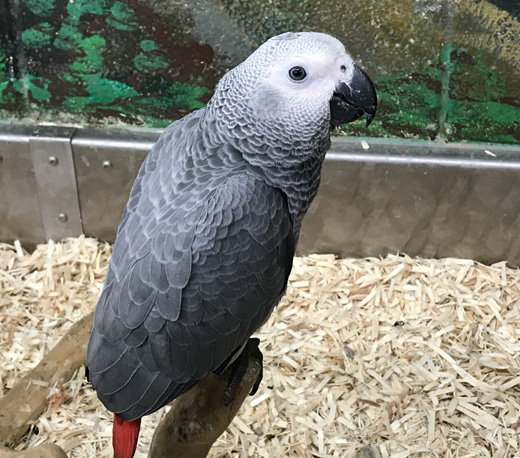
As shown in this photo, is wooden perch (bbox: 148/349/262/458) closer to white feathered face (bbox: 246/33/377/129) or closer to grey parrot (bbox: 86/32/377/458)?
grey parrot (bbox: 86/32/377/458)

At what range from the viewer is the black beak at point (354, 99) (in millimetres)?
886

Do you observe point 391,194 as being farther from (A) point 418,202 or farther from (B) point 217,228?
(B) point 217,228

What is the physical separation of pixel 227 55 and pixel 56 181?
1.96 feet

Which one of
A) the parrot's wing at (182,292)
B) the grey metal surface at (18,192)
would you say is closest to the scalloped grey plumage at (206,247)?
the parrot's wing at (182,292)

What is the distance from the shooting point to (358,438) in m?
1.36

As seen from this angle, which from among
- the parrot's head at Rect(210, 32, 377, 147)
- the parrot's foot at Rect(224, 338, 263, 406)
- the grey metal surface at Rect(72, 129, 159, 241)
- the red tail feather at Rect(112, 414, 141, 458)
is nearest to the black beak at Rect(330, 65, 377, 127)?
the parrot's head at Rect(210, 32, 377, 147)

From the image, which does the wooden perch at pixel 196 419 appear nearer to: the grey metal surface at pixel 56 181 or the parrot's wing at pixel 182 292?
the parrot's wing at pixel 182 292

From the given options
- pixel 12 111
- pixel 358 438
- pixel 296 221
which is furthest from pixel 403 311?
pixel 12 111

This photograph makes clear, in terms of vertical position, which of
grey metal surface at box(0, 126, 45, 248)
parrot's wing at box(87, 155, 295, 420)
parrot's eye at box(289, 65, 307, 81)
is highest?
parrot's eye at box(289, 65, 307, 81)

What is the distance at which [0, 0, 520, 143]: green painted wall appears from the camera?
1.62 meters

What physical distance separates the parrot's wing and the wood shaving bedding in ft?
1.57

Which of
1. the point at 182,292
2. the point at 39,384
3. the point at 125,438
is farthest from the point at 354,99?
the point at 39,384

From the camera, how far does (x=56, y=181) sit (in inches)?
68.7

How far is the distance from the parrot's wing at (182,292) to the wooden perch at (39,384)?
18.0 inches
